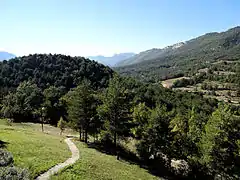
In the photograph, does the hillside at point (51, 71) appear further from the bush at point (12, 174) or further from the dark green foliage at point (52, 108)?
the bush at point (12, 174)

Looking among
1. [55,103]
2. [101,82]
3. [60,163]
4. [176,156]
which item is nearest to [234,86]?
[101,82]

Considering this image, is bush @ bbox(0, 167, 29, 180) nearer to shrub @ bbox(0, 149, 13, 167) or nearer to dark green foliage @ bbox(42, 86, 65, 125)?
shrub @ bbox(0, 149, 13, 167)

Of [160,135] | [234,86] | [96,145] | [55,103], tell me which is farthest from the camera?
[234,86]

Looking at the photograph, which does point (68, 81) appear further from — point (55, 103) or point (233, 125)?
point (233, 125)

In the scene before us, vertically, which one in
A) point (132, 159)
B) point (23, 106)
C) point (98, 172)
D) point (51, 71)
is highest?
point (51, 71)

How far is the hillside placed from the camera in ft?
440

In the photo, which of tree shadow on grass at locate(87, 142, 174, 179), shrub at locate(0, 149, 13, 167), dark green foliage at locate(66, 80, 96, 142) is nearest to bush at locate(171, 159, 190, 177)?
tree shadow on grass at locate(87, 142, 174, 179)

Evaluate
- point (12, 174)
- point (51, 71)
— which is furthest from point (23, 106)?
point (12, 174)

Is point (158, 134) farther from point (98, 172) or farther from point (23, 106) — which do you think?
point (23, 106)

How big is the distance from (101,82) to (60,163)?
110275mm

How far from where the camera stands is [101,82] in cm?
13925

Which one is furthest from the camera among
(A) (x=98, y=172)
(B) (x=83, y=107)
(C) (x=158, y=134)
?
(B) (x=83, y=107)

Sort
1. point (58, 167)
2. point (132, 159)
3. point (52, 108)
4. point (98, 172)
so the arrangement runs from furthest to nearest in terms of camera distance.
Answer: point (52, 108)
point (132, 159)
point (98, 172)
point (58, 167)

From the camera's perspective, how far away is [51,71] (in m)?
143
